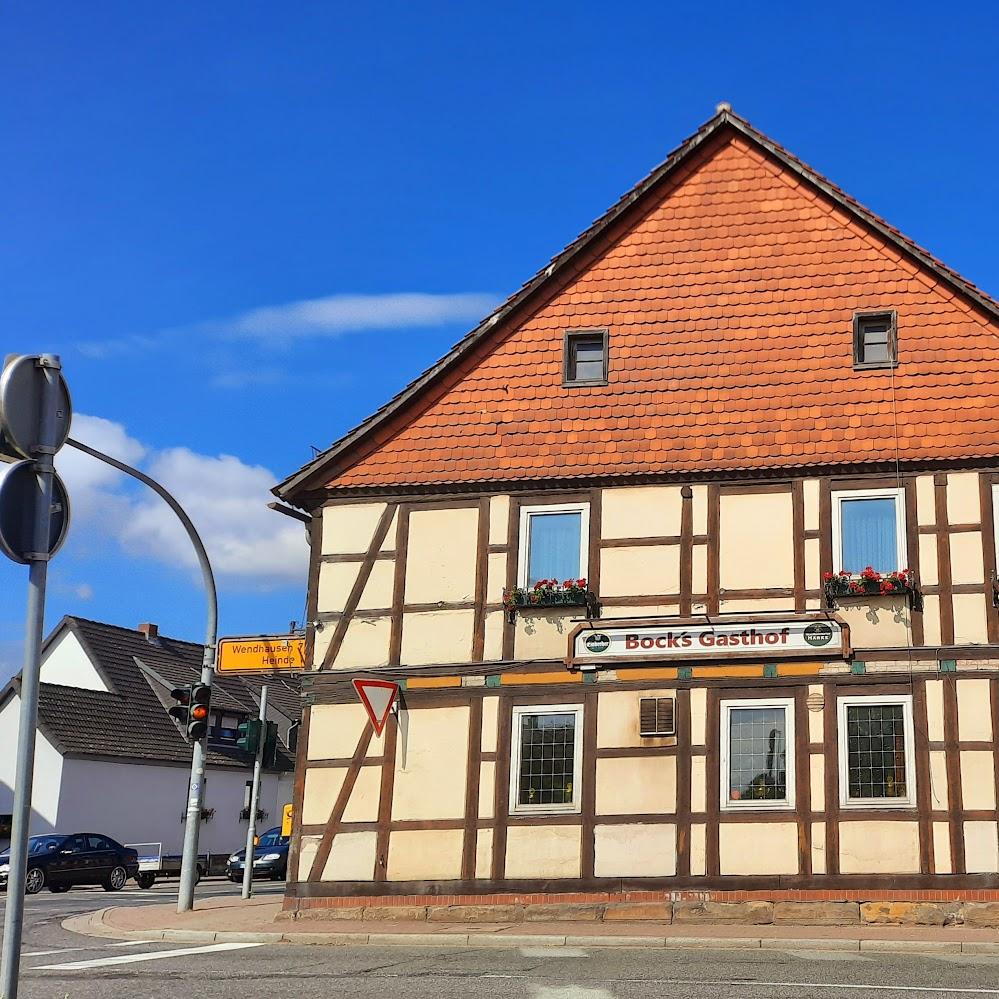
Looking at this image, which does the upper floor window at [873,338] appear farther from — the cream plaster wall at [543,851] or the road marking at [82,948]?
the road marking at [82,948]

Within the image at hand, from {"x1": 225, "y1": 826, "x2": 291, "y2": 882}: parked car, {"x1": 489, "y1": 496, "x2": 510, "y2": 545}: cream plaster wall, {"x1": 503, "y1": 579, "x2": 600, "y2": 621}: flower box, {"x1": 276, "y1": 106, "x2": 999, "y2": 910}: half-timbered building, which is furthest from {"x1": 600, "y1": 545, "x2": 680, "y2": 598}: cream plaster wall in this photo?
{"x1": 225, "y1": 826, "x2": 291, "y2": 882}: parked car

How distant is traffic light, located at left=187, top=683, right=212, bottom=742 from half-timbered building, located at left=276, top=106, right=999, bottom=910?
1.52 metres

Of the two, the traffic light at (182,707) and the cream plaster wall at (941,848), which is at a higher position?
the traffic light at (182,707)

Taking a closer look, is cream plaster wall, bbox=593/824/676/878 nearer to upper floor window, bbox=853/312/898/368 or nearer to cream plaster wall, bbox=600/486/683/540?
cream plaster wall, bbox=600/486/683/540

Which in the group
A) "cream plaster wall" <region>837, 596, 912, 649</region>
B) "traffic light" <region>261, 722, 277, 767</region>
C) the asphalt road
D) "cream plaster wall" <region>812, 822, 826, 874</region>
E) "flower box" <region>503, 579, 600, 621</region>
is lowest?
the asphalt road

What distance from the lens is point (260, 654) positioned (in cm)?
2044

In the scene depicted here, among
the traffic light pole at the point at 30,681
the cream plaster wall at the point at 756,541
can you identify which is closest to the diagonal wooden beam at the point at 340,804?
the cream plaster wall at the point at 756,541

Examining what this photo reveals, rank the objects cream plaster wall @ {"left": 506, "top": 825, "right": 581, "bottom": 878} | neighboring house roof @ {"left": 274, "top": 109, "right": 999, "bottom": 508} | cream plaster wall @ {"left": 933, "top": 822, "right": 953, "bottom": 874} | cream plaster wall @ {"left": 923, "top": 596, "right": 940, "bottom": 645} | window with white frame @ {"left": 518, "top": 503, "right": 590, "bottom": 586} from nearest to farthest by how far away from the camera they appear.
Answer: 1. cream plaster wall @ {"left": 933, "top": 822, "right": 953, "bottom": 874}
2. cream plaster wall @ {"left": 923, "top": 596, "right": 940, "bottom": 645}
3. cream plaster wall @ {"left": 506, "top": 825, "right": 581, "bottom": 878}
4. neighboring house roof @ {"left": 274, "top": 109, "right": 999, "bottom": 508}
5. window with white frame @ {"left": 518, "top": 503, "right": 590, "bottom": 586}

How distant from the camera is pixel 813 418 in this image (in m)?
18.9

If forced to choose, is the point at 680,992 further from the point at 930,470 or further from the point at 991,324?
the point at 991,324

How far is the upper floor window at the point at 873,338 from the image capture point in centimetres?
1911

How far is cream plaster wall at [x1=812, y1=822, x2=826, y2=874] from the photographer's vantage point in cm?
1734

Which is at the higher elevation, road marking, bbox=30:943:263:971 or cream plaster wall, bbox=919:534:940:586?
cream plaster wall, bbox=919:534:940:586

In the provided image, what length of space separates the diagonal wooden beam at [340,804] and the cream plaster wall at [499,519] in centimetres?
324
